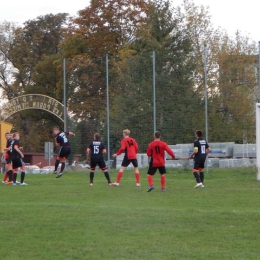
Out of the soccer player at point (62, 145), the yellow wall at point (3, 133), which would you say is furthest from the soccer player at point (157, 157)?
the yellow wall at point (3, 133)

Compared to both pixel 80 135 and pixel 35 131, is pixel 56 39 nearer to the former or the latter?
pixel 35 131

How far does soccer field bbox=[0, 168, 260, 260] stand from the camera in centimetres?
1049

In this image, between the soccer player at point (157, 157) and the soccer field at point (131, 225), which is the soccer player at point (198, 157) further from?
the soccer field at point (131, 225)

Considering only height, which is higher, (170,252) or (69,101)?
(69,101)

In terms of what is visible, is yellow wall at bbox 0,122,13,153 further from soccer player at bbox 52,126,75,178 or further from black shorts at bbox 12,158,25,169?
black shorts at bbox 12,158,25,169

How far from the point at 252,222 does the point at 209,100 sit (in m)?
19.5

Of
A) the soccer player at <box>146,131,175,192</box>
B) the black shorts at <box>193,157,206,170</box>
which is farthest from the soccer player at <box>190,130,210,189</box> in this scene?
the soccer player at <box>146,131,175,192</box>

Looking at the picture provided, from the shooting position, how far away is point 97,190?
73.7 ft

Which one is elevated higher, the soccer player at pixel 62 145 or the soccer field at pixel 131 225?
Answer: the soccer player at pixel 62 145

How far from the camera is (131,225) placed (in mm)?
13008

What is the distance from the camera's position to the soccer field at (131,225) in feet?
34.4

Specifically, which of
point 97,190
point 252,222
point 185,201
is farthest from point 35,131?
point 252,222

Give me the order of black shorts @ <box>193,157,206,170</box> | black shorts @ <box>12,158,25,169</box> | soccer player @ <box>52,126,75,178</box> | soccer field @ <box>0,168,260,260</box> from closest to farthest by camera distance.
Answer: soccer field @ <box>0,168,260,260</box> < black shorts @ <box>193,157,206,170</box> < black shorts @ <box>12,158,25,169</box> < soccer player @ <box>52,126,75,178</box>

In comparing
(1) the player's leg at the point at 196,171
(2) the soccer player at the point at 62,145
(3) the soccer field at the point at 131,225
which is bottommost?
(3) the soccer field at the point at 131,225
